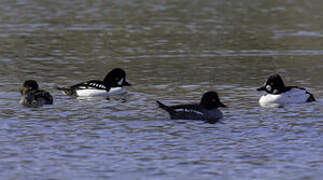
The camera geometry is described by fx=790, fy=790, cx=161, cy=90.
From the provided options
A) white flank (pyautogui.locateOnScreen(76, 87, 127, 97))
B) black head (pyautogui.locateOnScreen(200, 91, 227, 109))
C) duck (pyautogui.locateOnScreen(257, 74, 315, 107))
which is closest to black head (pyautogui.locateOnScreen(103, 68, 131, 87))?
white flank (pyautogui.locateOnScreen(76, 87, 127, 97))

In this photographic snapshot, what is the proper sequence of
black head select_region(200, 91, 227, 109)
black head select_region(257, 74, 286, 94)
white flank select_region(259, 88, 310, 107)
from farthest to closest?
black head select_region(257, 74, 286, 94) < white flank select_region(259, 88, 310, 107) < black head select_region(200, 91, 227, 109)

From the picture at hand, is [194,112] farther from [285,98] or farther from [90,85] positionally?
[90,85]

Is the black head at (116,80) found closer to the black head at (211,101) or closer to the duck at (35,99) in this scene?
the duck at (35,99)

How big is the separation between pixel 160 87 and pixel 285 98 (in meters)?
4.15

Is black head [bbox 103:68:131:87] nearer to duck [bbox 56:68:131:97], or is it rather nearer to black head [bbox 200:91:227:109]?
duck [bbox 56:68:131:97]

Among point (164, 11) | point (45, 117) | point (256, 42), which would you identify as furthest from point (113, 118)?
point (164, 11)

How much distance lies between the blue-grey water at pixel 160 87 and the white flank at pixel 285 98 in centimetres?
29

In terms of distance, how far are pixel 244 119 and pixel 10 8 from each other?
33.9 metres

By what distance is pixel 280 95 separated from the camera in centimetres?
2080

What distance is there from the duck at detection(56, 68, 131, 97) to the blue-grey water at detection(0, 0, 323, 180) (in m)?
0.60

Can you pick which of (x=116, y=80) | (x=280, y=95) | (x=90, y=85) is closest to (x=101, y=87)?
(x=90, y=85)

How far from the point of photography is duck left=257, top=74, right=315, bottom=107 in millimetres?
20391

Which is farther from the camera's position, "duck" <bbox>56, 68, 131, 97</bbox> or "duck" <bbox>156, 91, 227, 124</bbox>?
"duck" <bbox>56, 68, 131, 97</bbox>

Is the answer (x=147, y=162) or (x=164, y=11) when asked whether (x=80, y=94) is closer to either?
(x=147, y=162)
